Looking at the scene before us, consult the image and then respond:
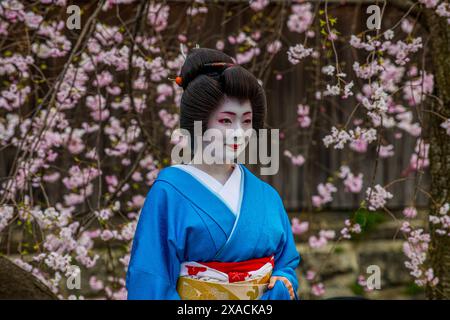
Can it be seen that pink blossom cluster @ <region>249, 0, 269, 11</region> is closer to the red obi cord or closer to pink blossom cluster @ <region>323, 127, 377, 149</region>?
pink blossom cluster @ <region>323, 127, 377, 149</region>

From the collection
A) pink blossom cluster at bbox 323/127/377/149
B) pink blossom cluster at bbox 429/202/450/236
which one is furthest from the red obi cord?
pink blossom cluster at bbox 429/202/450/236

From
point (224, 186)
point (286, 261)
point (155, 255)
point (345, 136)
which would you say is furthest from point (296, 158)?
point (155, 255)

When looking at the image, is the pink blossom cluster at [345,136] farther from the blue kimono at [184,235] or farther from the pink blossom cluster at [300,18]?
the pink blossom cluster at [300,18]

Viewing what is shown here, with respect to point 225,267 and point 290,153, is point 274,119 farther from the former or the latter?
point 225,267

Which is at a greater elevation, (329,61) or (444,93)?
(329,61)

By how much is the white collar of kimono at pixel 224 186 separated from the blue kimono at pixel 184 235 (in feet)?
0.08

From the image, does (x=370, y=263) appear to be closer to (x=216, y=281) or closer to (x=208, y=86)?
(x=216, y=281)

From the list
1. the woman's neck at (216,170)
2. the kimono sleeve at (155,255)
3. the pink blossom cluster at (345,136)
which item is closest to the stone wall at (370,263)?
the pink blossom cluster at (345,136)

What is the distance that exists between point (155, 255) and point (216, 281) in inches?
10.7

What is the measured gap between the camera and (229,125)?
2.87 m

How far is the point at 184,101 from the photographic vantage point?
2902mm
